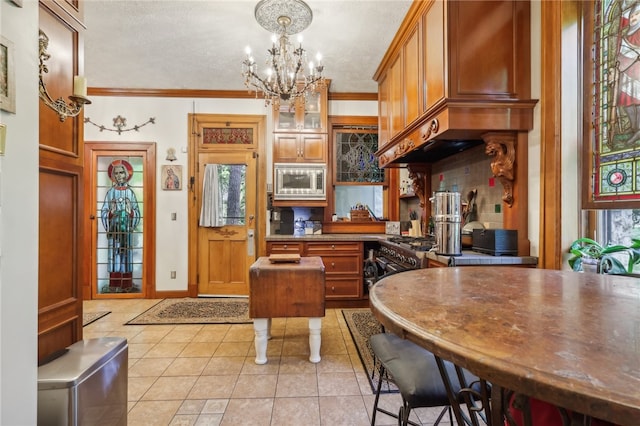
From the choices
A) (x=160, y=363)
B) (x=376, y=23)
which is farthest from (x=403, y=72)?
(x=160, y=363)

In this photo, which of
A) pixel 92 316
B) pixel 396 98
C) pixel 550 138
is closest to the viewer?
pixel 550 138

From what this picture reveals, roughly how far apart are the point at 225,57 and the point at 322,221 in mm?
2392

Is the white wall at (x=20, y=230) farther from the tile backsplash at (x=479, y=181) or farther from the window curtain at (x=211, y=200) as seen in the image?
the window curtain at (x=211, y=200)

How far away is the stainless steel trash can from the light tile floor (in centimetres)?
49

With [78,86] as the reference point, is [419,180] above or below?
below

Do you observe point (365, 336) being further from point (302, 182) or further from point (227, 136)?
point (227, 136)

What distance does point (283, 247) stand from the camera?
12.1ft

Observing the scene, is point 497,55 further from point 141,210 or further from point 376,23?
point 141,210

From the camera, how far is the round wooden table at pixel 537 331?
0.43 m

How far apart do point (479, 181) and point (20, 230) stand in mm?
2924

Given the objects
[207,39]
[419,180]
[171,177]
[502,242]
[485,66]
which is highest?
[207,39]

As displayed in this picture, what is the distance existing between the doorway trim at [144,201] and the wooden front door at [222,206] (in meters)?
0.55

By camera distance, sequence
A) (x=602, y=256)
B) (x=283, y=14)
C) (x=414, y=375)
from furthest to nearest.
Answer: (x=283, y=14)
(x=602, y=256)
(x=414, y=375)

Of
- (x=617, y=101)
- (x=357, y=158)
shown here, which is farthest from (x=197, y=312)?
(x=617, y=101)
